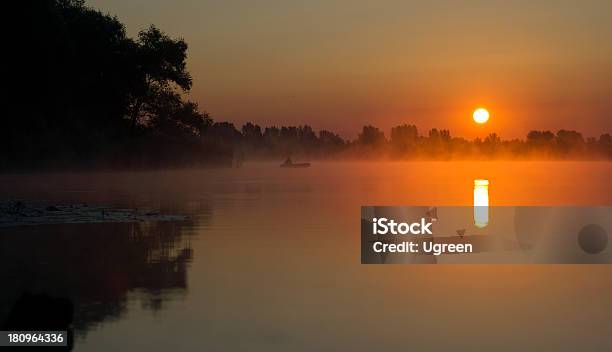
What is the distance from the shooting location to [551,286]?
1927 centimetres

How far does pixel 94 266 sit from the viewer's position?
21.6 meters

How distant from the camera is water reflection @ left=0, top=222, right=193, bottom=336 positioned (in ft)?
54.3

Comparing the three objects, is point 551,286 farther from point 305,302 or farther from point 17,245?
point 17,245

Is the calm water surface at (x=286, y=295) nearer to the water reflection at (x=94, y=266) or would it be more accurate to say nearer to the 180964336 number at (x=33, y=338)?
the water reflection at (x=94, y=266)

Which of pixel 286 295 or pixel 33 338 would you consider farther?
pixel 286 295

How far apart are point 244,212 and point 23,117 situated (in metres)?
12.5

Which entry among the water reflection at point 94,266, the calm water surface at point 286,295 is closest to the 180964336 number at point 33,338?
the calm water surface at point 286,295

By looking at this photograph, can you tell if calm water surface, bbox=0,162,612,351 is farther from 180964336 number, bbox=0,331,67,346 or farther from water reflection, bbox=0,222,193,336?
180964336 number, bbox=0,331,67,346

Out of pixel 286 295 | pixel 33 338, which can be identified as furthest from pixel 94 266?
pixel 33 338

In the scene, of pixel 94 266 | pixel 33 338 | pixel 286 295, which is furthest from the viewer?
pixel 94 266

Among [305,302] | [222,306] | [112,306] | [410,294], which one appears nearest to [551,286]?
[410,294]

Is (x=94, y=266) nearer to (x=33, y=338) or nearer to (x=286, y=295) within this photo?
(x=286, y=295)

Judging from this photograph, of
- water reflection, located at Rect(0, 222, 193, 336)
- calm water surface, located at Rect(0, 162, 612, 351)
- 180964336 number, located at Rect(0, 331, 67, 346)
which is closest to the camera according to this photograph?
→ 180964336 number, located at Rect(0, 331, 67, 346)

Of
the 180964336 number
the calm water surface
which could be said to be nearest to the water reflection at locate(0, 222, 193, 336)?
the calm water surface
